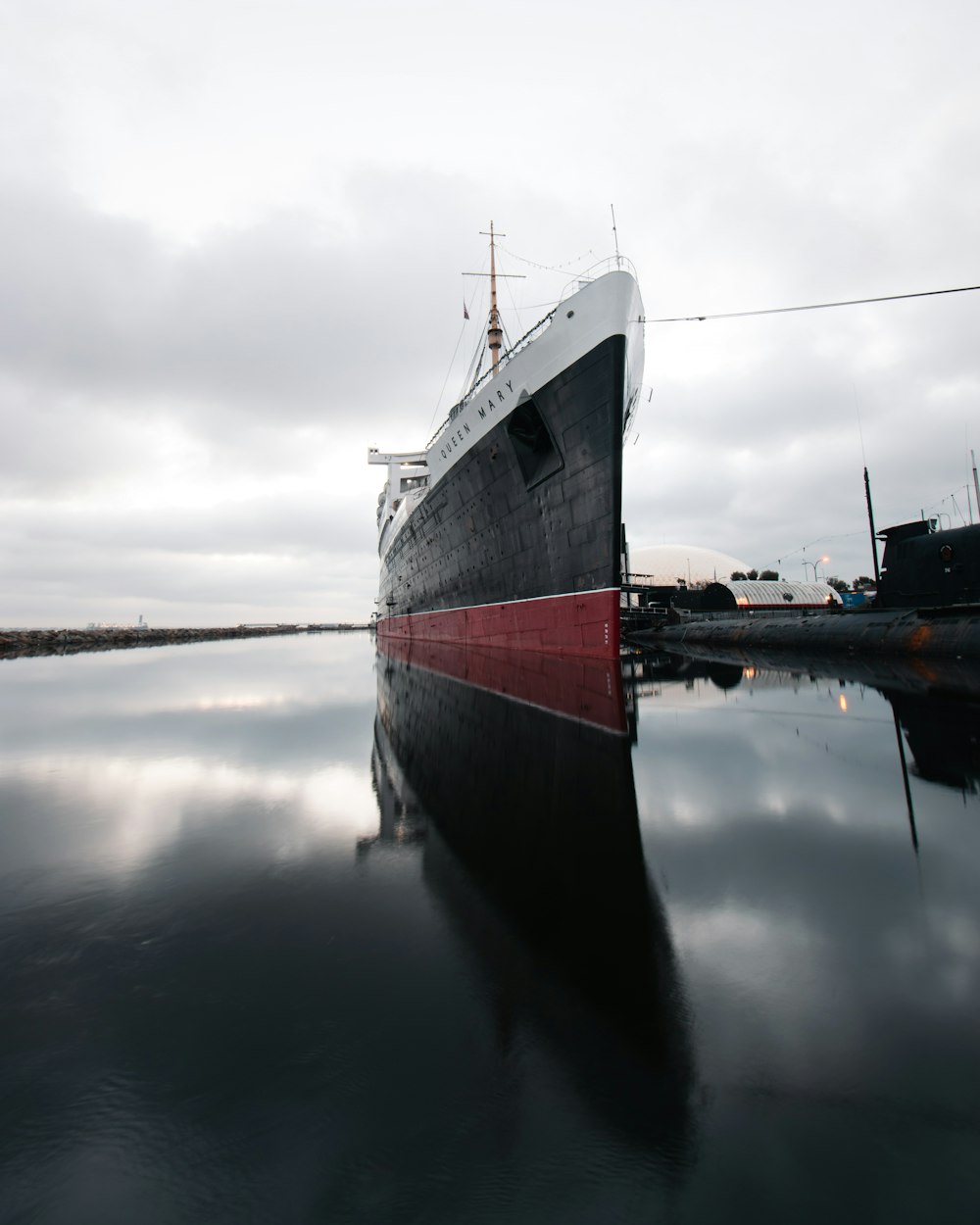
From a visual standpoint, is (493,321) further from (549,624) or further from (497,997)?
(497,997)

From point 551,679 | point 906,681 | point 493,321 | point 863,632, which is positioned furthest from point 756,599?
point 551,679

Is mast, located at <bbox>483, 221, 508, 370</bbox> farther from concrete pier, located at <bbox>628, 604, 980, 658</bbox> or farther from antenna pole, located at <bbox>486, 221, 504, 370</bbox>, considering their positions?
concrete pier, located at <bbox>628, 604, 980, 658</bbox>

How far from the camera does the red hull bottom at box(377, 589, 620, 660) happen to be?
15.2 m

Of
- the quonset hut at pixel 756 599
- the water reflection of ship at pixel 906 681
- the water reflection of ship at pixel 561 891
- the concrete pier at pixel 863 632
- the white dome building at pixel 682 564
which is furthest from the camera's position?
the white dome building at pixel 682 564

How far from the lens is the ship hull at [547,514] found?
1466 cm

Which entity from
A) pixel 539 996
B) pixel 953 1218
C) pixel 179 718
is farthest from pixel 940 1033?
pixel 179 718

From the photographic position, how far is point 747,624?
28.2 metres

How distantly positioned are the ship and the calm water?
33.2 feet

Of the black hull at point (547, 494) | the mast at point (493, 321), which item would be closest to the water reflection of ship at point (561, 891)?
the black hull at point (547, 494)

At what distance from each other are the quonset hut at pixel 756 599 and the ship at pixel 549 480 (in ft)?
81.0

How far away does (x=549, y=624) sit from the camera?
57.8ft

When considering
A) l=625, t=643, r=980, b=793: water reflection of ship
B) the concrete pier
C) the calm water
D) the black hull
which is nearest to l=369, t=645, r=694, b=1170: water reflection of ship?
the calm water

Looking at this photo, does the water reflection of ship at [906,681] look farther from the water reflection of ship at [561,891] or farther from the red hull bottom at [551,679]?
the water reflection of ship at [561,891]

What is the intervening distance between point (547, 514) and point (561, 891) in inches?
557
